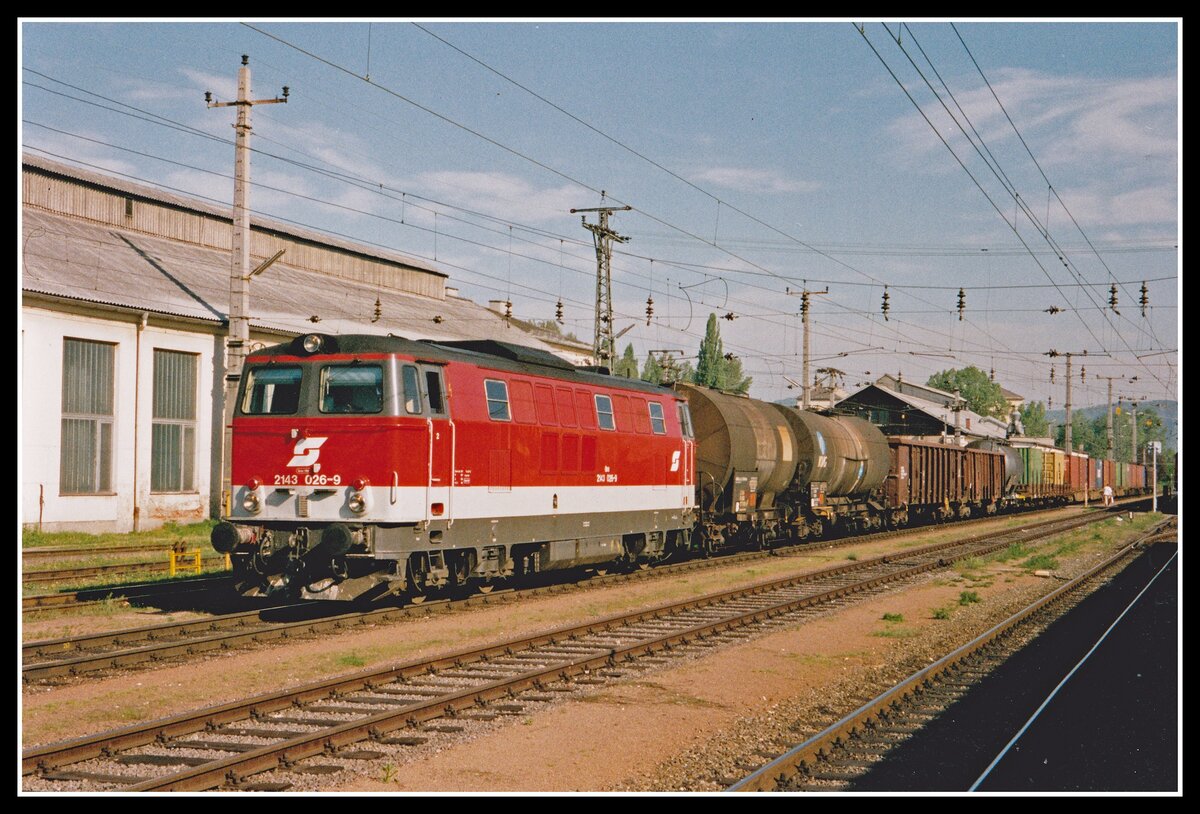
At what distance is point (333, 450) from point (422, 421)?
1306mm

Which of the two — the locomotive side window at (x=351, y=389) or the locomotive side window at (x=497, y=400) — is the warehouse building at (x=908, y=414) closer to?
the locomotive side window at (x=497, y=400)

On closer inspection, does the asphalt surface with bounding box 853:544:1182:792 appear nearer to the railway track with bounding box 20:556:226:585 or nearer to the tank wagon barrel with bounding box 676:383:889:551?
the tank wagon barrel with bounding box 676:383:889:551

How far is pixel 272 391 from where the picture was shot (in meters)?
16.5

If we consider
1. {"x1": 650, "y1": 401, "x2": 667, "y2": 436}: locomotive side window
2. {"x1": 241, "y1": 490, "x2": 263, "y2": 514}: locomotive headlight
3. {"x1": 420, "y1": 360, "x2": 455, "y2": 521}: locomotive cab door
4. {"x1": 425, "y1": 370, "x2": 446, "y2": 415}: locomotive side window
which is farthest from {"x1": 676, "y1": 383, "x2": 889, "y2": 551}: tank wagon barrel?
{"x1": 241, "y1": 490, "x2": 263, "y2": 514}: locomotive headlight

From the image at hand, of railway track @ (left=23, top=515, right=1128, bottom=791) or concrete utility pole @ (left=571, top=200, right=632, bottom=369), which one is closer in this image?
railway track @ (left=23, top=515, right=1128, bottom=791)

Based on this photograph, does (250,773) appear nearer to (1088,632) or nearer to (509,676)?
(509,676)

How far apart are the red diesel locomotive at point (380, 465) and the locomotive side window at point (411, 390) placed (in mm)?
20

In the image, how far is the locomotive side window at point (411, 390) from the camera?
16.0 metres

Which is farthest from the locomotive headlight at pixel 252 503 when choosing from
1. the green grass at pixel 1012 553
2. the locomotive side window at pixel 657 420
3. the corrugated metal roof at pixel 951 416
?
the corrugated metal roof at pixel 951 416

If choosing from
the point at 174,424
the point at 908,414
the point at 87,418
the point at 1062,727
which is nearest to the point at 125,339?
the point at 87,418

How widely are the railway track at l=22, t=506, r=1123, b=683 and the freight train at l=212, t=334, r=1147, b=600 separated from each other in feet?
1.52

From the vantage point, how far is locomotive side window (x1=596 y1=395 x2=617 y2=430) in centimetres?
2116

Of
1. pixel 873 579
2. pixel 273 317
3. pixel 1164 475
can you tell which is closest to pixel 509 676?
pixel 873 579

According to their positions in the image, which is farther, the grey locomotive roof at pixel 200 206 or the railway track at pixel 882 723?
the grey locomotive roof at pixel 200 206
